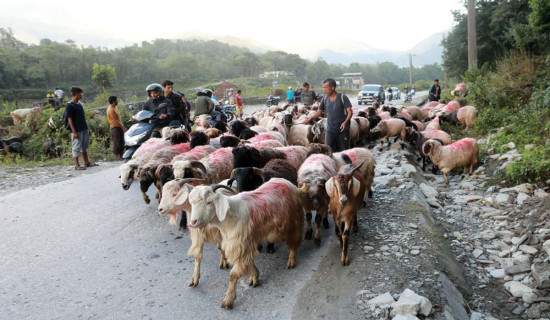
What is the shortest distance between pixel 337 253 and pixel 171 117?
5733 mm

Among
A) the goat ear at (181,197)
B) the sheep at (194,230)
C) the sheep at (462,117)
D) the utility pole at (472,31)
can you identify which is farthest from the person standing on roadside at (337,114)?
the utility pole at (472,31)

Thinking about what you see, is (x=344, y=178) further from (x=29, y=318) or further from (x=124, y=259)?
(x=29, y=318)

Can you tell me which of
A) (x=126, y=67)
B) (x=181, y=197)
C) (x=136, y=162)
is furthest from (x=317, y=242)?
(x=126, y=67)

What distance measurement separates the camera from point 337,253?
433cm

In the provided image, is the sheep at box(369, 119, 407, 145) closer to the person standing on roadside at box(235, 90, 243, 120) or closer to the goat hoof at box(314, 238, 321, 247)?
the goat hoof at box(314, 238, 321, 247)

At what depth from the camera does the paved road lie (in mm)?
3445

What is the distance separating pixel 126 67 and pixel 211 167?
84.1m

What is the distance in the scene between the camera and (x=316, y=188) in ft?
14.8

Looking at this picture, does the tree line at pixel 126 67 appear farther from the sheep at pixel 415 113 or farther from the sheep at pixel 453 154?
the sheep at pixel 453 154

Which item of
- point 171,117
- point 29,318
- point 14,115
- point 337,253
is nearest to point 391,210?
point 337,253

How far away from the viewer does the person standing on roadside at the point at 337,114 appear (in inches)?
262

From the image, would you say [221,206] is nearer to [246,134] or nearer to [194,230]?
[194,230]

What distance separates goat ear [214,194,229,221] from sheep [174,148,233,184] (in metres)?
1.67

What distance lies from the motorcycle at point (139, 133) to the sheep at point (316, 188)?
4.57 metres
